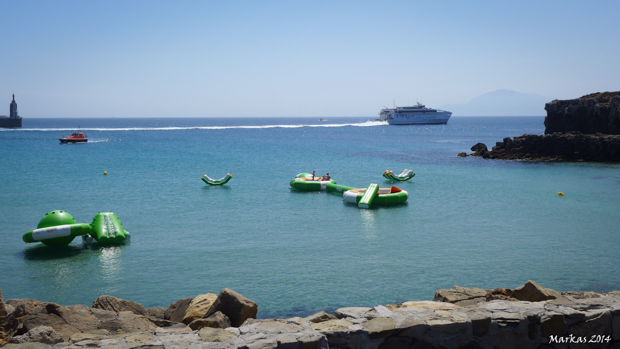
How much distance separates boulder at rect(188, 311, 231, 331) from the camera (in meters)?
6.65

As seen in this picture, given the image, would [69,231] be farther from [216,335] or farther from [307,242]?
[216,335]

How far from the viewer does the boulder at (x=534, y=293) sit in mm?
7831

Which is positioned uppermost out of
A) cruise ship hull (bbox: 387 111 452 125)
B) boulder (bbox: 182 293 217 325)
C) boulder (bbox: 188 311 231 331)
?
cruise ship hull (bbox: 387 111 452 125)

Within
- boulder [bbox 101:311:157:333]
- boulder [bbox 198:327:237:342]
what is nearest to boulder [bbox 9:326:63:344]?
boulder [bbox 101:311:157:333]

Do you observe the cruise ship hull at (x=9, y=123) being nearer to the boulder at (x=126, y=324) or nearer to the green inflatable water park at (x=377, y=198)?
the green inflatable water park at (x=377, y=198)

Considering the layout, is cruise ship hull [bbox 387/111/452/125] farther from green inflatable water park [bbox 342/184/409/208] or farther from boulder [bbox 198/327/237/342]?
boulder [bbox 198/327/237/342]

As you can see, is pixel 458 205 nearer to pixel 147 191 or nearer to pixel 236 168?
pixel 147 191

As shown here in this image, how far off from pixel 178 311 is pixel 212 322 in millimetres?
1657

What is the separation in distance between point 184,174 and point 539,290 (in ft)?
92.6

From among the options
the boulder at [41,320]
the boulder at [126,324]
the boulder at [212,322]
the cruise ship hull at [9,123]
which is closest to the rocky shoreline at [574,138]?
the boulder at [212,322]

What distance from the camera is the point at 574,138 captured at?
130 feet

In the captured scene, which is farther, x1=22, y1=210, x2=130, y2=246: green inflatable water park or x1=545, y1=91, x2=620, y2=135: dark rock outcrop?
x1=545, y1=91, x2=620, y2=135: dark rock outcrop

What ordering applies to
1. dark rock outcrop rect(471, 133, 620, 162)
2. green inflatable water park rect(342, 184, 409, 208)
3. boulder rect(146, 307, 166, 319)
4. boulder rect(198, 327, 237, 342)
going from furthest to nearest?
dark rock outcrop rect(471, 133, 620, 162) < green inflatable water park rect(342, 184, 409, 208) < boulder rect(146, 307, 166, 319) < boulder rect(198, 327, 237, 342)

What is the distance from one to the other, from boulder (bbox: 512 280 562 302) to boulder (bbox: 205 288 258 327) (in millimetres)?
4550
